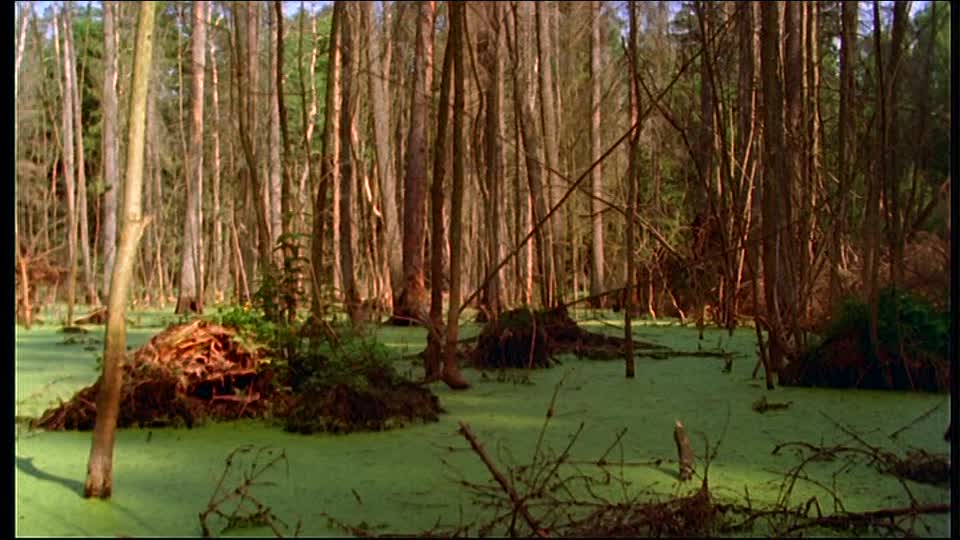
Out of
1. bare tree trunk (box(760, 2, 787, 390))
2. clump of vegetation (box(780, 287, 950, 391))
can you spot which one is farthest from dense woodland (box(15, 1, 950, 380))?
clump of vegetation (box(780, 287, 950, 391))

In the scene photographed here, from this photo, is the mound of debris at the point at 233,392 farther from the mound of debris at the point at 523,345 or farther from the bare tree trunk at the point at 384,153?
the bare tree trunk at the point at 384,153

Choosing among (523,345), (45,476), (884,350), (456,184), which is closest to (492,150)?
(523,345)

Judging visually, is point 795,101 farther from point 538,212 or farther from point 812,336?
point 538,212

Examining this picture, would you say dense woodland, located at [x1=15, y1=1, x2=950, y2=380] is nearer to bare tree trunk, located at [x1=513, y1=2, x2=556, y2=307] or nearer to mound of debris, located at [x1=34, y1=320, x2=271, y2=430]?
bare tree trunk, located at [x1=513, y1=2, x2=556, y2=307]

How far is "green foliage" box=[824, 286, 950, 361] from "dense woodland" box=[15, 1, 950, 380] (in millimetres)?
144

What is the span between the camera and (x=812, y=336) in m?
5.46

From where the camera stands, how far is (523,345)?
232 inches

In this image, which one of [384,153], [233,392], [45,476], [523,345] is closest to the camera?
[45,476]

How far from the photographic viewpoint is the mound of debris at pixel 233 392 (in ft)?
12.5

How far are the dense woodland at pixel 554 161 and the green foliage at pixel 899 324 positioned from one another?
144 millimetres

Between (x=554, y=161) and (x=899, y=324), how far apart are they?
6.56 meters

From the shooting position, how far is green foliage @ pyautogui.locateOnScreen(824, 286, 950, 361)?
4641 mm

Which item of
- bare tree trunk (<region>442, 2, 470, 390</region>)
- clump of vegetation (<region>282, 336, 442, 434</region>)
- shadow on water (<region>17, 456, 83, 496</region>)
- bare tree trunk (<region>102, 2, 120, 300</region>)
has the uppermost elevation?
bare tree trunk (<region>102, 2, 120, 300</region>)

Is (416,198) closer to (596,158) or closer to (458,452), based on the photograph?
(596,158)
